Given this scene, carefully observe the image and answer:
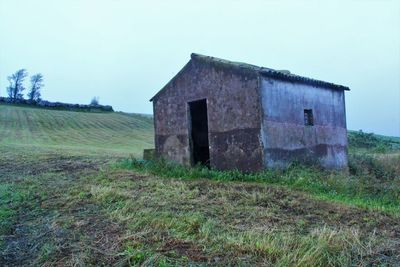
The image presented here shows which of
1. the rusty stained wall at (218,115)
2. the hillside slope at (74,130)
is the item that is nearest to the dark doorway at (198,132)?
the rusty stained wall at (218,115)

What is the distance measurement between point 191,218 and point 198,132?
9.31 meters

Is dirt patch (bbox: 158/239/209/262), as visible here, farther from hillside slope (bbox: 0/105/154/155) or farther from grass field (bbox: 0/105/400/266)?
hillside slope (bbox: 0/105/154/155)

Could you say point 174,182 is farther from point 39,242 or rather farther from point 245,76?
point 39,242

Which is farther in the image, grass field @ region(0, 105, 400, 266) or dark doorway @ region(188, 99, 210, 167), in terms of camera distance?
dark doorway @ region(188, 99, 210, 167)

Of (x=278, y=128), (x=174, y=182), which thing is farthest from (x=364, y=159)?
(x=174, y=182)

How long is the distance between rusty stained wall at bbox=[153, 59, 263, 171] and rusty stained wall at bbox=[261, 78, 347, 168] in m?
0.45

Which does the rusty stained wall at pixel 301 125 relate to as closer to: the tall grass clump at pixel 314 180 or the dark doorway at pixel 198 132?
the tall grass clump at pixel 314 180

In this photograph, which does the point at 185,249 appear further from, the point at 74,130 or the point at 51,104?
the point at 51,104

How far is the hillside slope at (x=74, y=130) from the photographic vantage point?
30375 millimetres

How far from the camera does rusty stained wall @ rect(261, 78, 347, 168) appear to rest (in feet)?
41.5

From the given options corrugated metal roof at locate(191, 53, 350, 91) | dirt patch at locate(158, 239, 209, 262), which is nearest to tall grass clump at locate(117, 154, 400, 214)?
corrugated metal roof at locate(191, 53, 350, 91)

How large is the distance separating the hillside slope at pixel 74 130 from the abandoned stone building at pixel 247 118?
A: 39.0 ft

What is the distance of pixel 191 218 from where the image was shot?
675cm

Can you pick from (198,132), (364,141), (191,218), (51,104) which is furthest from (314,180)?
(51,104)
